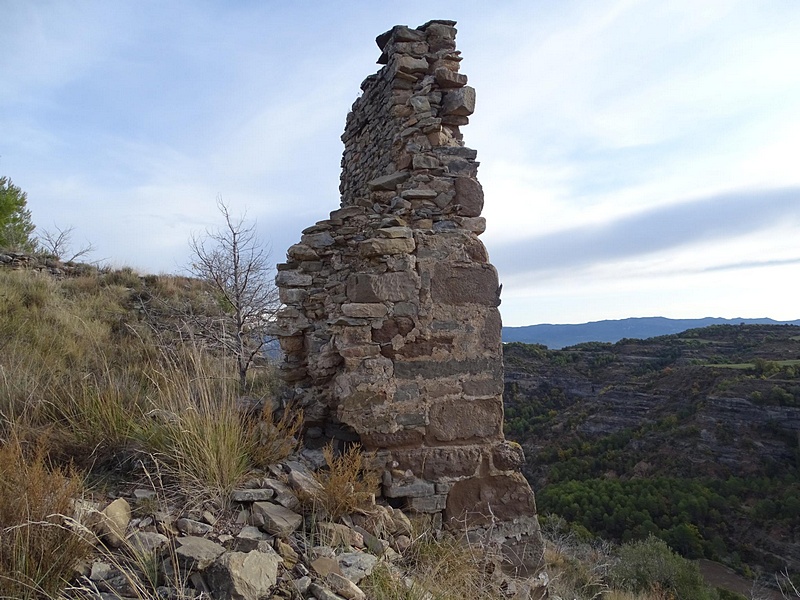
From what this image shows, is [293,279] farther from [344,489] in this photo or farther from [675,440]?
[675,440]

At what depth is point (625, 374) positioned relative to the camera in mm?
29125

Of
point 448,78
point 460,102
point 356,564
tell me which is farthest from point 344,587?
point 448,78

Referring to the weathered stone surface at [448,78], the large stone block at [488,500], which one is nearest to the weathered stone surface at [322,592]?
the large stone block at [488,500]

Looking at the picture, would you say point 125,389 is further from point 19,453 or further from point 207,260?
point 207,260

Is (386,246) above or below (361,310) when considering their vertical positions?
above

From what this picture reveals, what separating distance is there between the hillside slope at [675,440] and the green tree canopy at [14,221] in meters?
19.3

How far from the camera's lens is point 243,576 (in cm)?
184

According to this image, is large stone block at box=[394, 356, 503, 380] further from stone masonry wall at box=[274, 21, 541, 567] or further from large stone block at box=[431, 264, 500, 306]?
large stone block at box=[431, 264, 500, 306]

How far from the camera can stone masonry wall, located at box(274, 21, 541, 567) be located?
10.3 ft

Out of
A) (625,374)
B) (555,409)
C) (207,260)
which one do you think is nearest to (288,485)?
(207,260)

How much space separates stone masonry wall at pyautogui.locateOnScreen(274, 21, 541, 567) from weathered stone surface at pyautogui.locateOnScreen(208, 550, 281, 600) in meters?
1.17

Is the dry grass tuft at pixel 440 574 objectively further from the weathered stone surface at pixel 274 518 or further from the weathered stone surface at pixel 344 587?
the weathered stone surface at pixel 274 518

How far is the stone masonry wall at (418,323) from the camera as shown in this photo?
3137 millimetres

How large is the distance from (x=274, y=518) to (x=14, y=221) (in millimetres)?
18481
